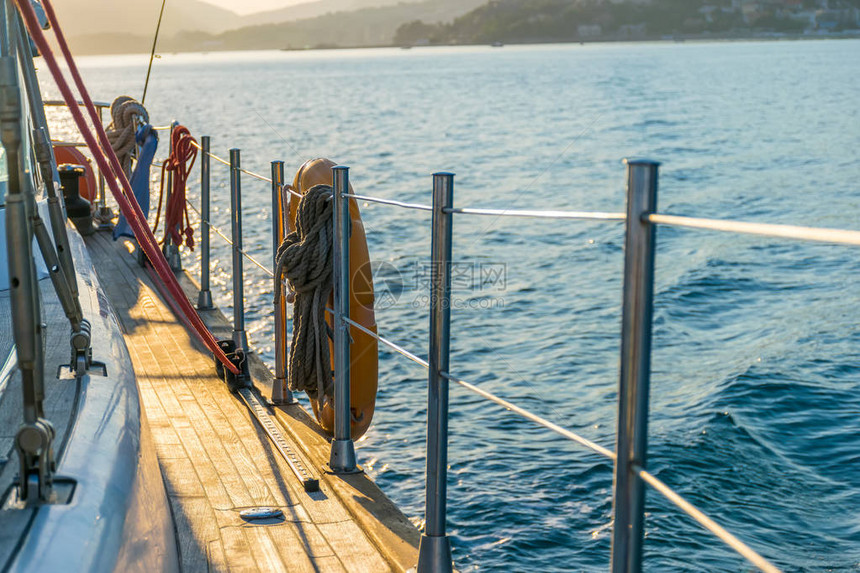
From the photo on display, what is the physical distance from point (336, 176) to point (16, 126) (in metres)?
1.71

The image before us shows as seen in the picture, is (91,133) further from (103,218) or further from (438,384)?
(103,218)

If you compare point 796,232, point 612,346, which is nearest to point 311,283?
point 796,232

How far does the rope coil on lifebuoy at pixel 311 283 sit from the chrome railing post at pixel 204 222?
1562 millimetres

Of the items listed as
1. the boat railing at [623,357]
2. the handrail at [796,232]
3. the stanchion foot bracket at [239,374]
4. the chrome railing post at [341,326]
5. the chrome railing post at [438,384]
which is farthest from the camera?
the stanchion foot bracket at [239,374]

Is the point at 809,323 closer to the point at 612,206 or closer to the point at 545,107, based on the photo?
the point at 612,206

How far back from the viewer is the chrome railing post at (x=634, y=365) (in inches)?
51.8

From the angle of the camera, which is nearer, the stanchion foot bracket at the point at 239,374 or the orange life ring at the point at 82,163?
the stanchion foot bracket at the point at 239,374

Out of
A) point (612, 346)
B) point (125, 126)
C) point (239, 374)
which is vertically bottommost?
point (612, 346)

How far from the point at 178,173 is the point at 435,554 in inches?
149

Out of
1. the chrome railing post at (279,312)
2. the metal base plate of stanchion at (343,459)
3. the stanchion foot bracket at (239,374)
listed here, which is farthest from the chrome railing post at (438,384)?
the stanchion foot bracket at (239,374)

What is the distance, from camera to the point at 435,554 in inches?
88.0

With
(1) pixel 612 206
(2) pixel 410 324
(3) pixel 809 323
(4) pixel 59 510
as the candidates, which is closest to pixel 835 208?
(1) pixel 612 206

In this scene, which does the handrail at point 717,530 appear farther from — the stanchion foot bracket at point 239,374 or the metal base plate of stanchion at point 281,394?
the stanchion foot bracket at point 239,374

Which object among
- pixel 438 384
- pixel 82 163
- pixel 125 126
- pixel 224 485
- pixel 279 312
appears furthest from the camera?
pixel 82 163
